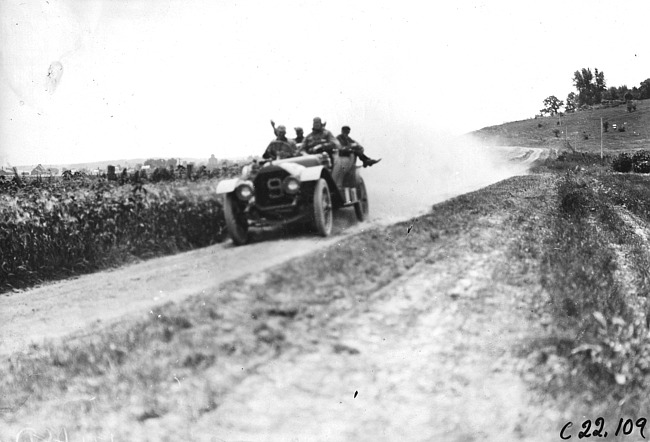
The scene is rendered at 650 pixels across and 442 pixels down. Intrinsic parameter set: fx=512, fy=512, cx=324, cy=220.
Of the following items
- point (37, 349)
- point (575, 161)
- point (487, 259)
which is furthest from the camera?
point (575, 161)

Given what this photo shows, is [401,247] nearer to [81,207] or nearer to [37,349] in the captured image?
[37,349]

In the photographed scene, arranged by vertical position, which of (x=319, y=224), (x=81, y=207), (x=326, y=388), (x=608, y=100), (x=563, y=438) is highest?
(x=608, y=100)

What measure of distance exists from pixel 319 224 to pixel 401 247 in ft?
4.94

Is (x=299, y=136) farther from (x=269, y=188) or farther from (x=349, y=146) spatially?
(x=349, y=146)

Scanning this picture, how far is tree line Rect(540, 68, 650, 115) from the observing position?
568 centimetres

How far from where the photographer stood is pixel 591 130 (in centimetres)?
1025

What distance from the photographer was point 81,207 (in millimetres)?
7629

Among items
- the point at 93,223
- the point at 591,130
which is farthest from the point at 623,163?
the point at 93,223

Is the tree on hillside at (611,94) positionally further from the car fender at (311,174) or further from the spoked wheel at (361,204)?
the spoked wheel at (361,204)

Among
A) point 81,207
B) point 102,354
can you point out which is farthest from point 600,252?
point 81,207

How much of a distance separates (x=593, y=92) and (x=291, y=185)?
4.07m

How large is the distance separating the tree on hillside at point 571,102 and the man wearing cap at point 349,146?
2.91 metres

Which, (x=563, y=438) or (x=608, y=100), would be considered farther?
(x=608, y=100)

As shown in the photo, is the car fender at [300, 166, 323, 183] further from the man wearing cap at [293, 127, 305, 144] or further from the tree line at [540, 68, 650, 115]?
the tree line at [540, 68, 650, 115]
